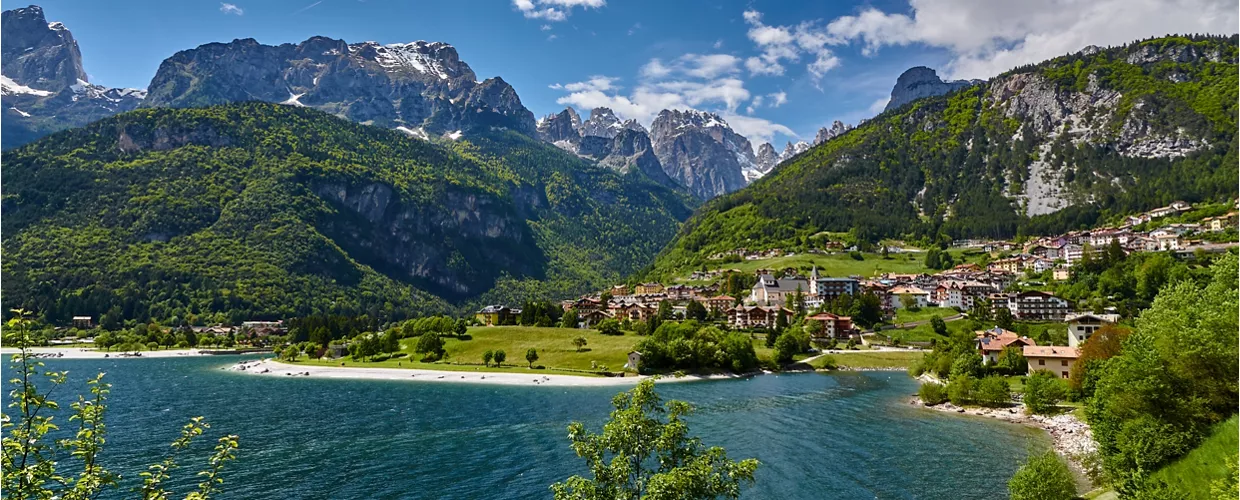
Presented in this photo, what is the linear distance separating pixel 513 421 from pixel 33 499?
61358mm

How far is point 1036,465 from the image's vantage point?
34.8m

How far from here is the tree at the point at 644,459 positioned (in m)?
19.1

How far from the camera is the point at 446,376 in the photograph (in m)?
115

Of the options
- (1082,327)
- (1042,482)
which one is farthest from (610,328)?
(1042,482)

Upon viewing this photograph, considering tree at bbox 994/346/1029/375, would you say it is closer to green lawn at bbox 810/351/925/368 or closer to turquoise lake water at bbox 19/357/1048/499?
turquoise lake water at bbox 19/357/1048/499

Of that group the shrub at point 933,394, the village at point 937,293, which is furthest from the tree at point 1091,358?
the village at point 937,293

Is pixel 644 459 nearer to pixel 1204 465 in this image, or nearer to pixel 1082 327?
pixel 1204 465

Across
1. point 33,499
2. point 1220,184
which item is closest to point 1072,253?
point 1220,184

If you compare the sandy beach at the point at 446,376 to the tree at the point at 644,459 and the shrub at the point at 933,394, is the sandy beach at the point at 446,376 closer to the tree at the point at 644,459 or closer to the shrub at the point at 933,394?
the shrub at the point at 933,394

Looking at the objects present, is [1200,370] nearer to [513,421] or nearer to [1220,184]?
[513,421]

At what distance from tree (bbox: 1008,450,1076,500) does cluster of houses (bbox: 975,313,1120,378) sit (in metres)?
56.8

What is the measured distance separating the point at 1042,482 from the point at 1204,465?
6.78m

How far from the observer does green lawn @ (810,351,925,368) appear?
12019 centimetres

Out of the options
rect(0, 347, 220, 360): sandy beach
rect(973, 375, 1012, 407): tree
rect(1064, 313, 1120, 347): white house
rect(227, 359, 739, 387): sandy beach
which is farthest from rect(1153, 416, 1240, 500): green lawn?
rect(0, 347, 220, 360): sandy beach
